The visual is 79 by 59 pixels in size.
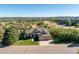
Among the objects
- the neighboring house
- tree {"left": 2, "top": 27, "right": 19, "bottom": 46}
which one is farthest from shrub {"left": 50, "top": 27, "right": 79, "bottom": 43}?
tree {"left": 2, "top": 27, "right": 19, "bottom": 46}

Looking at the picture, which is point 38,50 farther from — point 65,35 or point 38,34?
point 65,35

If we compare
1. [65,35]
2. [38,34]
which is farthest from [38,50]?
[65,35]

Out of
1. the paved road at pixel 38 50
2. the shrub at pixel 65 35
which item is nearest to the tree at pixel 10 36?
the paved road at pixel 38 50

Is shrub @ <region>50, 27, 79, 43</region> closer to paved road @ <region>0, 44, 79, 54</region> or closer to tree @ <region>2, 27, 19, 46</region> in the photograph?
paved road @ <region>0, 44, 79, 54</region>
